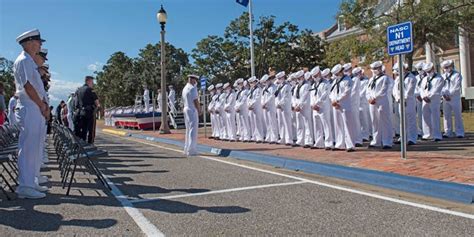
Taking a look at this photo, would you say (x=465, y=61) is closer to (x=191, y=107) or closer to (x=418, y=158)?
(x=191, y=107)

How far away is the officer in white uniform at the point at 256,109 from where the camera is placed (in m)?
14.7

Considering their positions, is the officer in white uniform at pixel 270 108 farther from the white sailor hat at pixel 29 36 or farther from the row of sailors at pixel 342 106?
the white sailor hat at pixel 29 36

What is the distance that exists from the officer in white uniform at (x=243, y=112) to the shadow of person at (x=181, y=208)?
Answer: 29.8 feet

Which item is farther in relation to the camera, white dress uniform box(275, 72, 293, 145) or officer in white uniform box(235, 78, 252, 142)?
officer in white uniform box(235, 78, 252, 142)

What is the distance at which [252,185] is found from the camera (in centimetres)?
754

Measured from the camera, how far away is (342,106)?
1091 cm

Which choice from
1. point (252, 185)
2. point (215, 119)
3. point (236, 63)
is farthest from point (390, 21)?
point (252, 185)

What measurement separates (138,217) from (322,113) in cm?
691

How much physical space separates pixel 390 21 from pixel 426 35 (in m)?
2.37

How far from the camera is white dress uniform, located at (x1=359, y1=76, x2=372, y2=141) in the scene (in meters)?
12.7

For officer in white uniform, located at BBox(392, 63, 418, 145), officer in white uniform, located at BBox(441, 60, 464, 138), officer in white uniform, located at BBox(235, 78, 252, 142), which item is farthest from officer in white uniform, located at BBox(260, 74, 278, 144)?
officer in white uniform, located at BBox(441, 60, 464, 138)

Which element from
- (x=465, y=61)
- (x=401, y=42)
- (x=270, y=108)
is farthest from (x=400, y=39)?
(x=465, y=61)

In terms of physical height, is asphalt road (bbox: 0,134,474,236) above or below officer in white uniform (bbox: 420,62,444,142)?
below

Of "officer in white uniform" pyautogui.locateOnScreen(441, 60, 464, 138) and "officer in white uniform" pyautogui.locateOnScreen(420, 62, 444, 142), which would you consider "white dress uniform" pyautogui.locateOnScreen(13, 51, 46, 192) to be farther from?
"officer in white uniform" pyautogui.locateOnScreen(441, 60, 464, 138)
